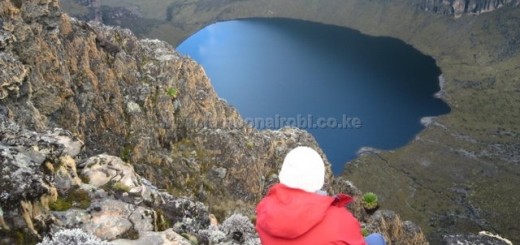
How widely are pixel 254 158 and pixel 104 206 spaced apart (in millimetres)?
43199

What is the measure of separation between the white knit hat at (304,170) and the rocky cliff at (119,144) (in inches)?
282

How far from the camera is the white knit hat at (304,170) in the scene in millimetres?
10789

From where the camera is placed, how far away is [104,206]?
16.7 meters

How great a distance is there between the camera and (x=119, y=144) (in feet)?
158

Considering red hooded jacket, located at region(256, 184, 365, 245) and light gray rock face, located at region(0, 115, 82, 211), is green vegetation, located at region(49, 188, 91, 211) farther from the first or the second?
red hooded jacket, located at region(256, 184, 365, 245)

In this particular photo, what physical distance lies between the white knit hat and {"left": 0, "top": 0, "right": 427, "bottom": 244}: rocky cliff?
717 centimetres

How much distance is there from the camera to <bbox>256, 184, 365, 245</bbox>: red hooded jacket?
1045cm

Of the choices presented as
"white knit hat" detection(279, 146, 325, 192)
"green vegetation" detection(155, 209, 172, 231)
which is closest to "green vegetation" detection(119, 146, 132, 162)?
"green vegetation" detection(155, 209, 172, 231)

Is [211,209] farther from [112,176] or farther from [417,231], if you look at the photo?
[417,231]

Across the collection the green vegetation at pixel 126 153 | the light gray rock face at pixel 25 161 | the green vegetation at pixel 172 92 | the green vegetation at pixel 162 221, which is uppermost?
the light gray rock face at pixel 25 161

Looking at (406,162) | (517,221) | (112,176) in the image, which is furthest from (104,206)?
(406,162)

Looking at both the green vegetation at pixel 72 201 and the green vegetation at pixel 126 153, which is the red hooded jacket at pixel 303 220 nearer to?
the green vegetation at pixel 72 201

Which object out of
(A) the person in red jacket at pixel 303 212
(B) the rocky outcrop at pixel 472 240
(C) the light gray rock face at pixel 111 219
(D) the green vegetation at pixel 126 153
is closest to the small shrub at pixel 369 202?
(D) the green vegetation at pixel 126 153

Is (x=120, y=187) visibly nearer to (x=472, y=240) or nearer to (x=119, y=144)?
(x=472, y=240)
